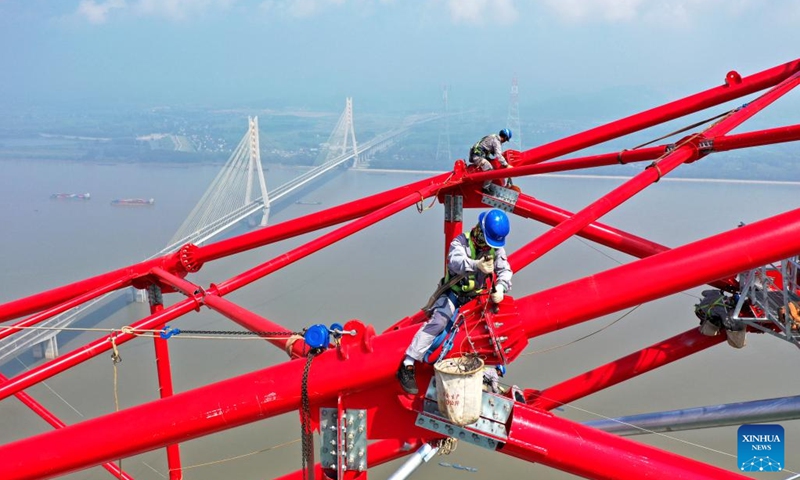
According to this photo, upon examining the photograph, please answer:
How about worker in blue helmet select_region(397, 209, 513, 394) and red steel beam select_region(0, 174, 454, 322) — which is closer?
worker in blue helmet select_region(397, 209, 513, 394)

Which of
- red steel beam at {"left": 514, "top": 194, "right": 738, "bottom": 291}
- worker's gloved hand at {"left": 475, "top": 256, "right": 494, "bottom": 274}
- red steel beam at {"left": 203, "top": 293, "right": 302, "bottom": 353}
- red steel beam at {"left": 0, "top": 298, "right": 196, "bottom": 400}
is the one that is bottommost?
red steel beam at {"left": 0, "top": 298, "right": 196, "bottom": 400}

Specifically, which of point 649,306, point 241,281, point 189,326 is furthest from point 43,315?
point 649,306

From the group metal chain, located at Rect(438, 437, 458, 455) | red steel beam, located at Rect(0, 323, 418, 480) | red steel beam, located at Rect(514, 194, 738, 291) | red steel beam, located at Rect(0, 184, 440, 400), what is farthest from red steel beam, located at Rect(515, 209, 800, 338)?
red steel beam, located at Rect(514, 194, 738, 291)

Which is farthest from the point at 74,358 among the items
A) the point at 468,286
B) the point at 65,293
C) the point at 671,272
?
the point at 671,272

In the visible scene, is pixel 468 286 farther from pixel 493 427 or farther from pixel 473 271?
pixel 493 427

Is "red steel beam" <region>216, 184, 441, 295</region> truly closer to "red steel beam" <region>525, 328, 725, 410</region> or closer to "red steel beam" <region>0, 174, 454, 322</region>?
"red steel beam" <region>0, 174, 454, 322</region>

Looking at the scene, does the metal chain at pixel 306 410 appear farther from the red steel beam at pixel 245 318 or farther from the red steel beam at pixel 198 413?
the red steel beam at pixel 245 318

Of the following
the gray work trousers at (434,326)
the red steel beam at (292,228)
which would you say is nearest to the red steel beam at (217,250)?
the red steel beam at (292,228)

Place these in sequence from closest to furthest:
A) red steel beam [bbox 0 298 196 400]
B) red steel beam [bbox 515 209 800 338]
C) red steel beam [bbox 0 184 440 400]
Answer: red steel beam [bbox 515 209 800 338] < red steel beam [bbox 0 298 196 400] < red steel beam [bbox 0 184 440 400]
